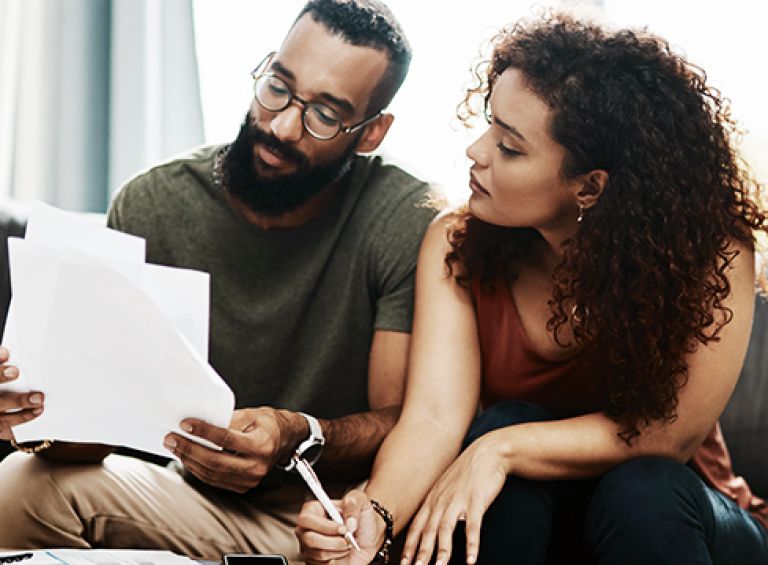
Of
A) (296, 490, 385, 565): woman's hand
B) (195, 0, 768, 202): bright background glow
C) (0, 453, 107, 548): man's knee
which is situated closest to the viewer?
(296, 490, 385, 565): woman's hand

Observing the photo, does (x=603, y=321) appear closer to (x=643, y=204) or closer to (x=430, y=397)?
(x=643, y=204)

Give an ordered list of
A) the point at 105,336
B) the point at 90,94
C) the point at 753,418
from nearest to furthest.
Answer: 1. the point at 105,336
2. the point at 753,418
3. the point at 90,94

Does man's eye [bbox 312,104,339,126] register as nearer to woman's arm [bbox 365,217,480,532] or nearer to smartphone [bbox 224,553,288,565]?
woman's arm [bbox 365,217,480,532]

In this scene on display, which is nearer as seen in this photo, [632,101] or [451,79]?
[632,101]

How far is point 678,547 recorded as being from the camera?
1.29 m

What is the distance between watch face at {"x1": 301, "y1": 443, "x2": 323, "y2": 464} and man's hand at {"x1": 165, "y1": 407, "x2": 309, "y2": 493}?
1.6 inches

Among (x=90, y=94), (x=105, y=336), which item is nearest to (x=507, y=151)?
(x=105, y=336)

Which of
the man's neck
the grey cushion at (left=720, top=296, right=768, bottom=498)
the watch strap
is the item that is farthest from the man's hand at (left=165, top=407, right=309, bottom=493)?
the grey cushion at (left=720, top=296, right=768, bottom=498)

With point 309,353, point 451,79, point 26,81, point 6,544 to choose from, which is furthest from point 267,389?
point 26,81

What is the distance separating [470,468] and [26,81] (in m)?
1.68

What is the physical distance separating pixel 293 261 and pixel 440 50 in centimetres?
88

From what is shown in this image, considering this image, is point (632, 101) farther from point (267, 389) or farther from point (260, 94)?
point (267, 389)

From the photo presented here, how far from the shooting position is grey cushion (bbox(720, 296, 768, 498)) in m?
1.87

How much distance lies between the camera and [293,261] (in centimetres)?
173
